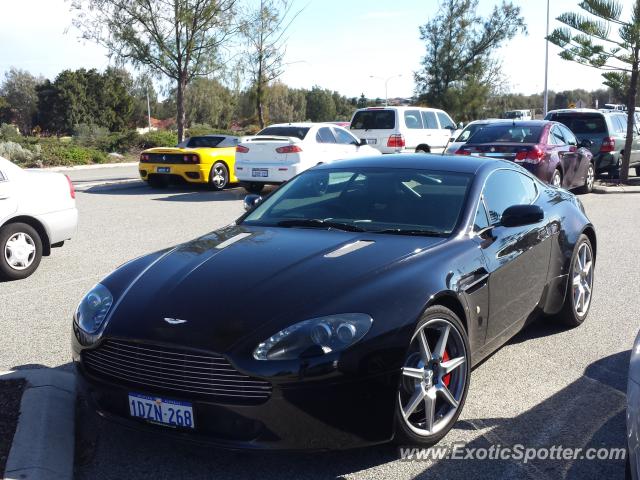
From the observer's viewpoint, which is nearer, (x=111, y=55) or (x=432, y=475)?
(x=432, y=475)

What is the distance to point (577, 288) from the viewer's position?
18.9ft

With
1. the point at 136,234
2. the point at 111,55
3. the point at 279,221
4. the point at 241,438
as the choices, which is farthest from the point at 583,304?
the point at 111,55

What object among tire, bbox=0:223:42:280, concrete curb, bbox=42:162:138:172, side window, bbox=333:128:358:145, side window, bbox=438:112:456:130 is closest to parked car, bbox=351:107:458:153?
side window, bbox=438:112:456:130

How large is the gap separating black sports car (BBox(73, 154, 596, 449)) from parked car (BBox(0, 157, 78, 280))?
3.73m

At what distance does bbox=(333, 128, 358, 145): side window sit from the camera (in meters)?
16.5

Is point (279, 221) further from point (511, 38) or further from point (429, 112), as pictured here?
point (511, 38)

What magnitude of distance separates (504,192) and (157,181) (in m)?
13.5

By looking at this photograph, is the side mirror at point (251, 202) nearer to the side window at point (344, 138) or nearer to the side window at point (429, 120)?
the side window at point (344, 138)

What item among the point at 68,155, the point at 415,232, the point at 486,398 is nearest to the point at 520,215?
the point at 415,232

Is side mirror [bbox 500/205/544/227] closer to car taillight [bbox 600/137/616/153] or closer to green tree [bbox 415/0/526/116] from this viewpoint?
car taillight [bbox 600/137/616/153]

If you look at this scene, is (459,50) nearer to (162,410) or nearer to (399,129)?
(399,129)

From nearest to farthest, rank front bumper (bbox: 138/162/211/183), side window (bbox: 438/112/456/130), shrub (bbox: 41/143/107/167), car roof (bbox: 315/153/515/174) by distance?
car roof (bbox: 315/153/515/174)
front bumper (bbox: 138/162/211/183)
side window (bbox: 438/112/456/130)
shrub (bbox: 41/143/107/167)

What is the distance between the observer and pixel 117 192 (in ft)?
56.6

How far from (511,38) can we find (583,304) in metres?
Answer: 30.3
